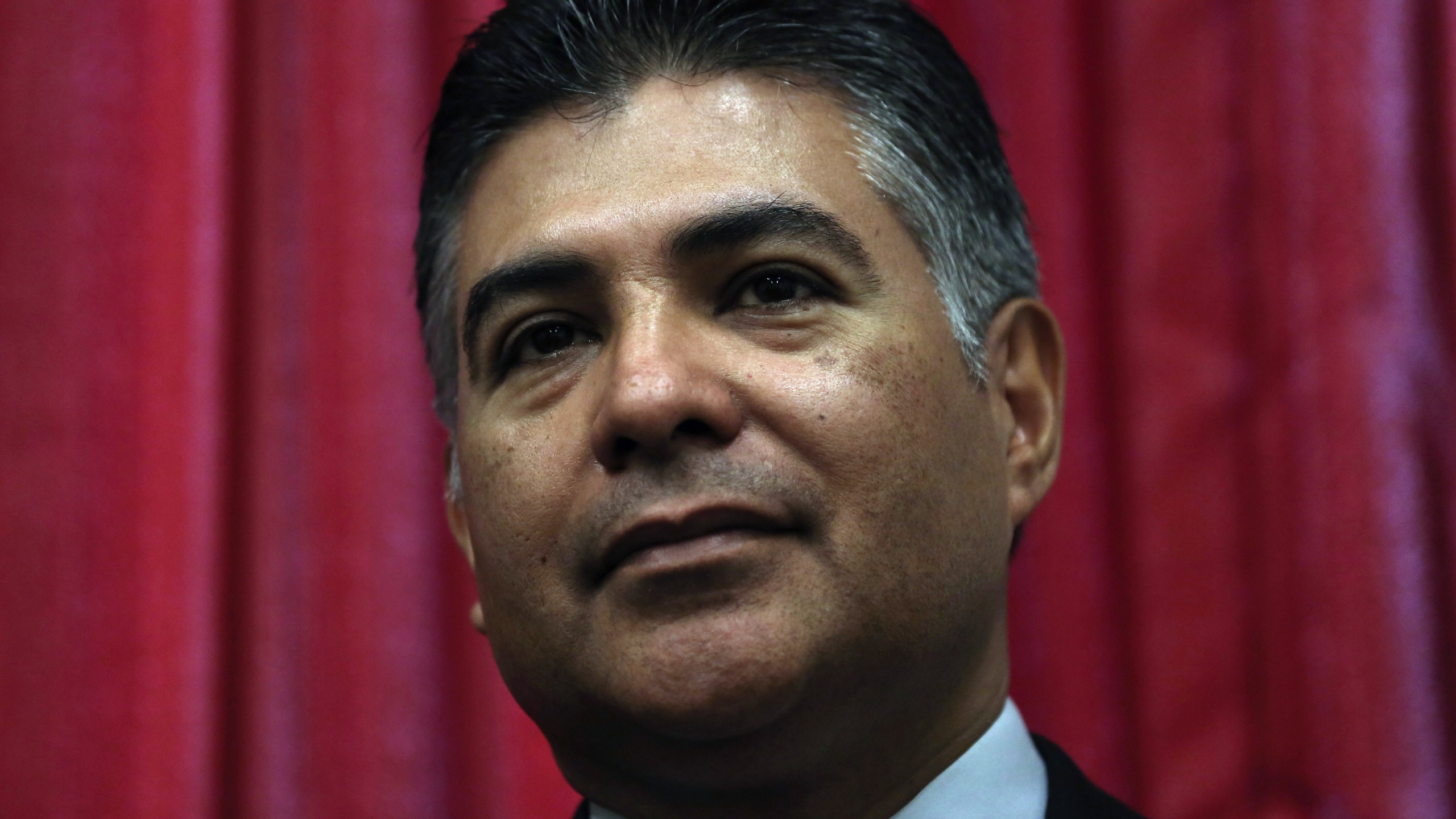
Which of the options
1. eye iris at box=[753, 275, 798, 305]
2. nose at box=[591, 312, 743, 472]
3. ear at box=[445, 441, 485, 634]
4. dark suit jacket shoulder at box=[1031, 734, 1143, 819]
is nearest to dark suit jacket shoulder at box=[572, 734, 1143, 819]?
dark suit jacket shoulder at box=[1031, 734, 1143, 819]

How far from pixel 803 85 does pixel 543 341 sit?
37 centimetres

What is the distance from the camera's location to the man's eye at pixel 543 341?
1.18 m

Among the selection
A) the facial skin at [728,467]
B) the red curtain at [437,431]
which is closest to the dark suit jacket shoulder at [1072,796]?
the facial skin at [728,467]

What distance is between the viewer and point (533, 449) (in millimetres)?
1102

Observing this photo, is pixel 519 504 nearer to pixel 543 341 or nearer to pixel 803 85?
pixel 543 341

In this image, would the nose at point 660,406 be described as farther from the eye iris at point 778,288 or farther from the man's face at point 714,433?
the eye iris at point 778,288

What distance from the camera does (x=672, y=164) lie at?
3.62ft

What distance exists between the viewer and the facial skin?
0.96 m

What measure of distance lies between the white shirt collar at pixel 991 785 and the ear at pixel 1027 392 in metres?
0.22

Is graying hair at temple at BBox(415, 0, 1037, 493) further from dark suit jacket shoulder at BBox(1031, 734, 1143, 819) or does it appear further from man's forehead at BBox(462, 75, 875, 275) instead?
dark suit jacket shoulder at BBox(1031, 734, 1143, 819)

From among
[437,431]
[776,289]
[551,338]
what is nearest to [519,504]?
[551,338]

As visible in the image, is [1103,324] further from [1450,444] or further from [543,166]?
[543,166]

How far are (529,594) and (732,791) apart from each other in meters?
0.25

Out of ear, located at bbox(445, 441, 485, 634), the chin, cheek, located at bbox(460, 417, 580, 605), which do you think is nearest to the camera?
the chin
